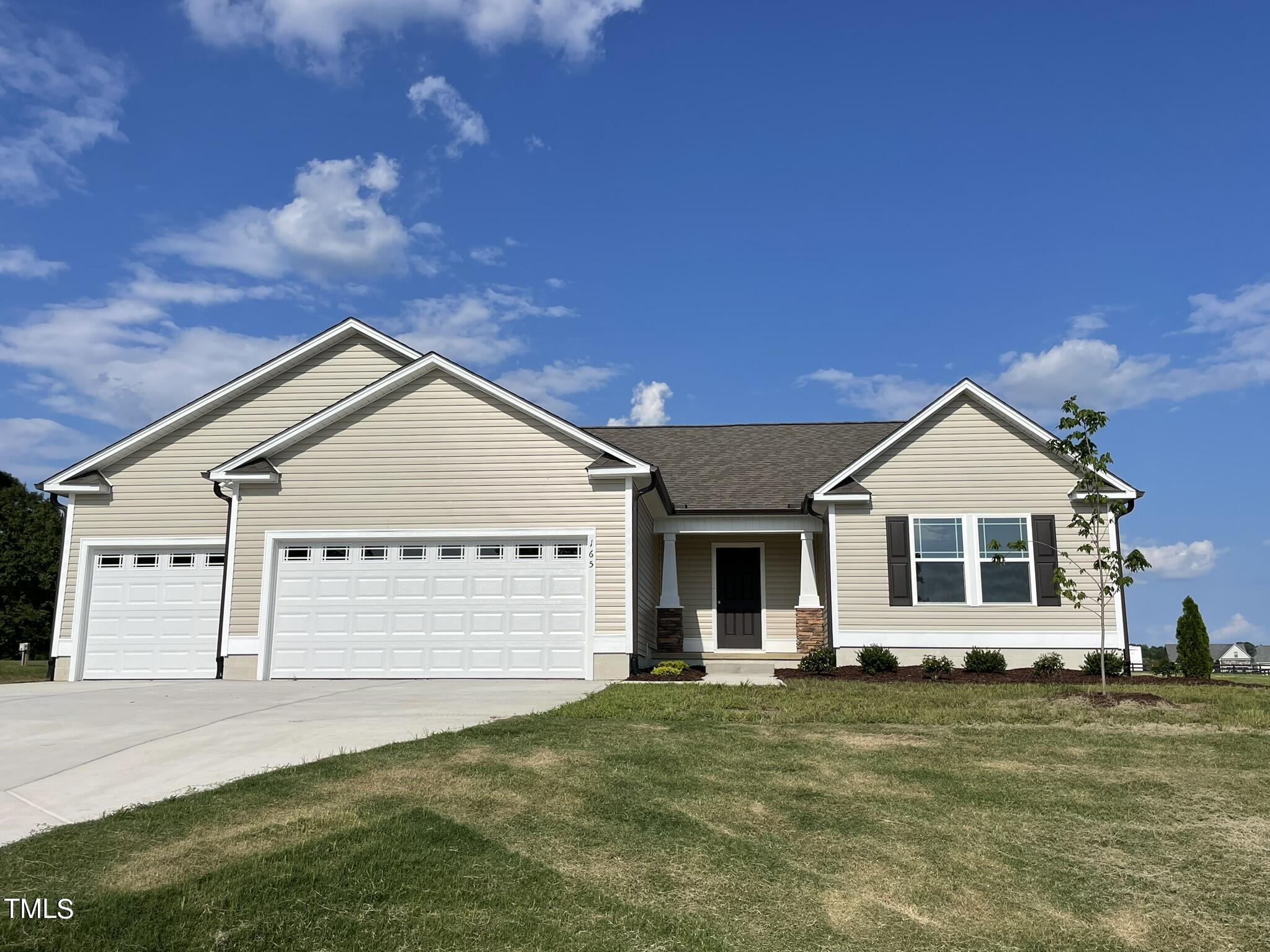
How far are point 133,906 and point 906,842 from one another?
14.5 ft

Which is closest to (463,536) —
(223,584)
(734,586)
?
(223,584)

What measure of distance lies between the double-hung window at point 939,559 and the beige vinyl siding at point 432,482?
19.9 feet

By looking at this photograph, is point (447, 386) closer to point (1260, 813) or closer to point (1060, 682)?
point (1060, 682)

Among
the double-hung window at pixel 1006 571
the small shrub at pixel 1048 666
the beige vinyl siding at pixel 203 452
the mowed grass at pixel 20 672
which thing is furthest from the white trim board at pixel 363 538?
the small shrub at pixel 1048 666

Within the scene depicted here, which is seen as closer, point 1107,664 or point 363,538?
point 1107,664

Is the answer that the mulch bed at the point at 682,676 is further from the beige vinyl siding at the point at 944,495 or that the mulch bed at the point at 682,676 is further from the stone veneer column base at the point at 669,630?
the beige vinyl siding at the point at 944,495

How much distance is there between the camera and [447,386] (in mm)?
17453

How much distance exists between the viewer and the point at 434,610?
16719 mm

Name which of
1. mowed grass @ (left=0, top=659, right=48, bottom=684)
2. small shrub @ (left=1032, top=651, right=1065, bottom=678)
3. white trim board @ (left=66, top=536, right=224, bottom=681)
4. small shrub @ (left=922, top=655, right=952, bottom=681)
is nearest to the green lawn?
mowed grass @ (left=0, top=659, right=48, bottom=684)

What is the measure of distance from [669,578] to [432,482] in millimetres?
6244

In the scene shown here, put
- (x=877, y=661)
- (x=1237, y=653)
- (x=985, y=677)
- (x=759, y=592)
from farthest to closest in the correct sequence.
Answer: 1. (x=1237, y=653)
2. (x=759, y=592)
3. (x=877, y=661)
4. (x=985, y=677)

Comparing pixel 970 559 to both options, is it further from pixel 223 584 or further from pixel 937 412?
pixel 223 584

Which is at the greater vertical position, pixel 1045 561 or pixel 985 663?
pixel 1045 561

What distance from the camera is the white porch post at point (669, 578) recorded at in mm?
20656
